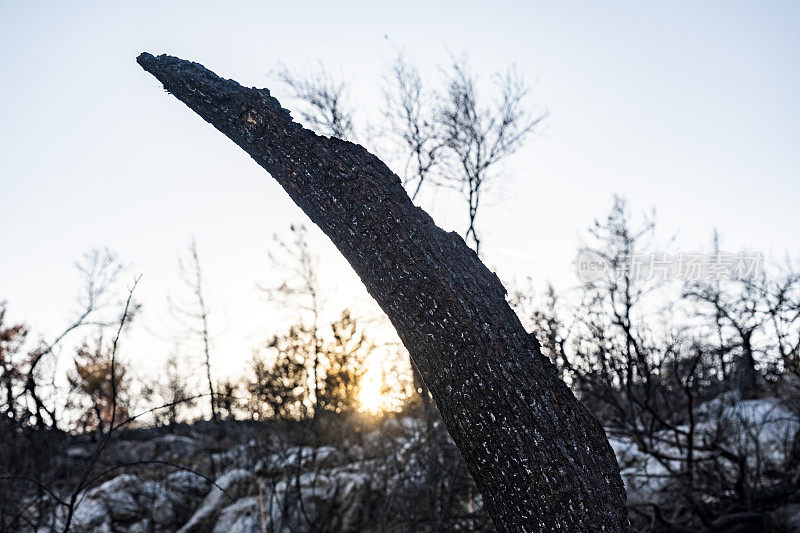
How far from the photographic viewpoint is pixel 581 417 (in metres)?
1.72

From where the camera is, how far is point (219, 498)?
23.1ft

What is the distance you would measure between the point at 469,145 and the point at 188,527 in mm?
7010

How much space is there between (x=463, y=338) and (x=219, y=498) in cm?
648

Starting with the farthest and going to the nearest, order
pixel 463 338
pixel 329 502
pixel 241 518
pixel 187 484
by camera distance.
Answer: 1. pixel 187 484
2. pixel 329 502
3. pixel 241 518
4. pixel 463 338

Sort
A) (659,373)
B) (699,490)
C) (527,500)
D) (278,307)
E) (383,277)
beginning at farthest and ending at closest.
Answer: (278,307), (659,373), (699,490), (383,277), (527,500)

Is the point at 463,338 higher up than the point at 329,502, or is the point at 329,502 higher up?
the point at 463,338

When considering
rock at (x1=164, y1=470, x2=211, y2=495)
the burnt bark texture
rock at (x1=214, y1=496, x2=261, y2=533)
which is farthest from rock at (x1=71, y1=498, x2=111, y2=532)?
the burnt bark texture

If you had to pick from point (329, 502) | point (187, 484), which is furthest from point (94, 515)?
point (329, 502)

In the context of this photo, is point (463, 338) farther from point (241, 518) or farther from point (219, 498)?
Result: point (219, 498)

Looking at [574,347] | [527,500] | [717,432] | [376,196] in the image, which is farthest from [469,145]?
[527,500]

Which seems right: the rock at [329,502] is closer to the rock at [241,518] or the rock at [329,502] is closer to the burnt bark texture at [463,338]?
the rock at [241,518]

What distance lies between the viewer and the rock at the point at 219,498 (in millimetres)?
6688

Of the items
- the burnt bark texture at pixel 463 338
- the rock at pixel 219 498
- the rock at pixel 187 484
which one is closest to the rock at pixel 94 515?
the rock at pixel 187 484

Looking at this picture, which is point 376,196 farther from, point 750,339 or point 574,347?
point 750,339
